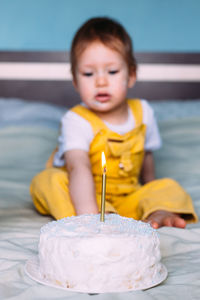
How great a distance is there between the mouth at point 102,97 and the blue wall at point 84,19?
1.23 metres

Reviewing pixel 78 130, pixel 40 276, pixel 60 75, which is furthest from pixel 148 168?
pixel 60 75

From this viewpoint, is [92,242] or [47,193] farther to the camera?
[47,193]

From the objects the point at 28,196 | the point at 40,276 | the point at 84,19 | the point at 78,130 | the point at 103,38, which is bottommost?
the point at 28,196

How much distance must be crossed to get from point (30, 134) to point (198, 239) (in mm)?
1090

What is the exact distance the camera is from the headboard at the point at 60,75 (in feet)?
8.01

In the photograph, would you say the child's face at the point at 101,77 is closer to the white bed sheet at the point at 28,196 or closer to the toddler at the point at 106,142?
the toddler at the point at 106,142

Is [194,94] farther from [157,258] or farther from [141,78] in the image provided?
[157,258]

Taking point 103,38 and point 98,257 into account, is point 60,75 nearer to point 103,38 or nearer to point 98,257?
point 103,38

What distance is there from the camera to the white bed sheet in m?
0.68

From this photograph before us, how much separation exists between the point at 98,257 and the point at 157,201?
60 cm

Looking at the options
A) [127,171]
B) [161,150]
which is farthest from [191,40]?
[127,171]

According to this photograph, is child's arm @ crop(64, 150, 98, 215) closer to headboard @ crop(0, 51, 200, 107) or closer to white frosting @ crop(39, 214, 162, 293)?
white frosting @ crop(39, 214, 162, 293)

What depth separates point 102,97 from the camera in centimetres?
134

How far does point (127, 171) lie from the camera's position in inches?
52.7
